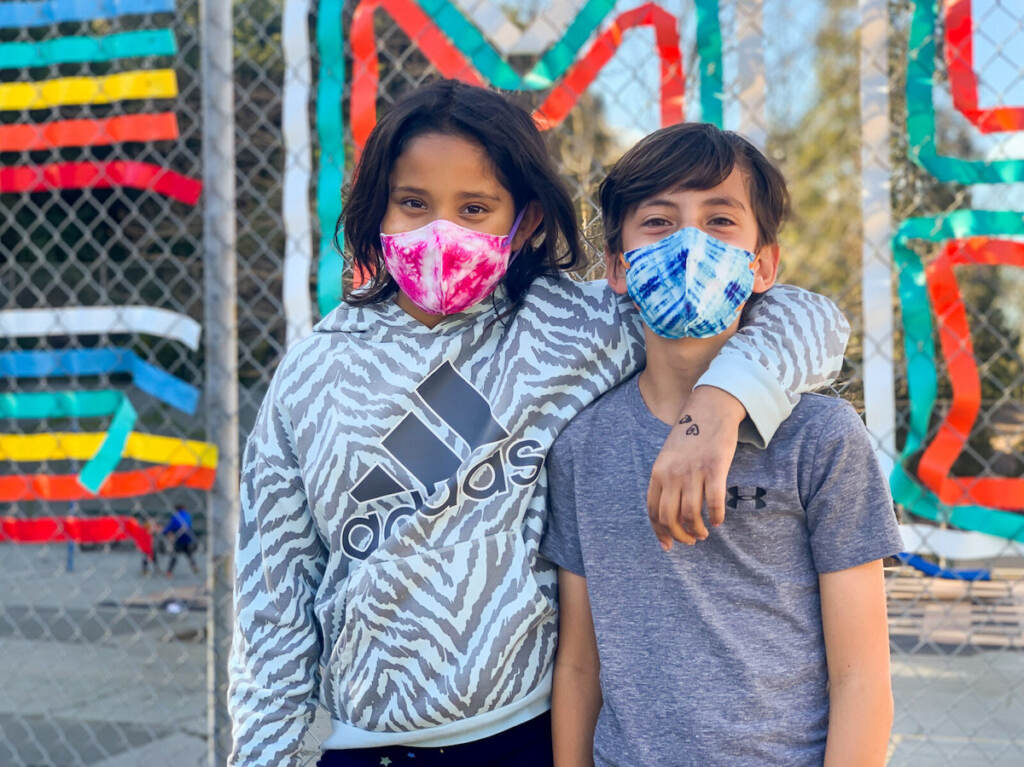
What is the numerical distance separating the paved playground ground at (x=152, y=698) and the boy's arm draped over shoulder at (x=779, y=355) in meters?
0.83

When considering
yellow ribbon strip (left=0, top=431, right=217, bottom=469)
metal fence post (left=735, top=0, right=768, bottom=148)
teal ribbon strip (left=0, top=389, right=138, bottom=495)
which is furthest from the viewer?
teal ribbon strip (left=0, top=389, right=138, bottom=495)

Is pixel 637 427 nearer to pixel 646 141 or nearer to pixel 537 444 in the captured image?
pixel 537 444

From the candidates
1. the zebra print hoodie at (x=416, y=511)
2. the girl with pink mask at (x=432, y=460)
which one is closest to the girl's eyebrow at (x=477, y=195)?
the girl with pink mask at (x=432, y=460)

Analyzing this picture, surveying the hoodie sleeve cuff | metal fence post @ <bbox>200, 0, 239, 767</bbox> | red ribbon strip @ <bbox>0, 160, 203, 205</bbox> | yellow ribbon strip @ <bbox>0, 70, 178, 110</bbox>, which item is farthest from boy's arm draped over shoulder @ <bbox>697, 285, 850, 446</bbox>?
yellow ribbon strip @ <bbox>0, 70, 178, 110</bbox>

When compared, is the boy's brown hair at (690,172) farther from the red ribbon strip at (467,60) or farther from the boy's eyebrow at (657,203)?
the red ribbon strip at (467,60)

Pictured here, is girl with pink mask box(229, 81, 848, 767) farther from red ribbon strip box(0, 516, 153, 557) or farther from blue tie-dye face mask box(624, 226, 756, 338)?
red ribbon strip box(0, 516, 153, 557)

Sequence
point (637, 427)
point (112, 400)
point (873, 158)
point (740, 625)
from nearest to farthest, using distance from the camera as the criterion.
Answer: point (740, 625)
point (637, 427)
point (873, 158)
point (112, 400)

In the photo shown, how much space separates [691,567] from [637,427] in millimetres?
201

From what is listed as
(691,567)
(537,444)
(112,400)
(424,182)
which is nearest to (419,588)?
(537,444)

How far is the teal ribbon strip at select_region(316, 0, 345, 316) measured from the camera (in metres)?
2.62

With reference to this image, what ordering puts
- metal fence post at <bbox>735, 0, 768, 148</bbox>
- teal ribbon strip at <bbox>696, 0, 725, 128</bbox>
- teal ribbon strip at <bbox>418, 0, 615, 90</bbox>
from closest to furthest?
metal fence post at <bbox>735, 0, 768, 148</bbox> < teal ribbon strip at <bbox>696, 0, 725, 128</bbox> < teal ribbon strip at <bbox>418, 0, 615, 90</bbox>

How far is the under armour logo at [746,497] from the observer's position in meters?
1.25

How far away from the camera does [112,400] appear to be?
2818 millimetres

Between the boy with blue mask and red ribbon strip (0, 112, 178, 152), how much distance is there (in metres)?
1.80
